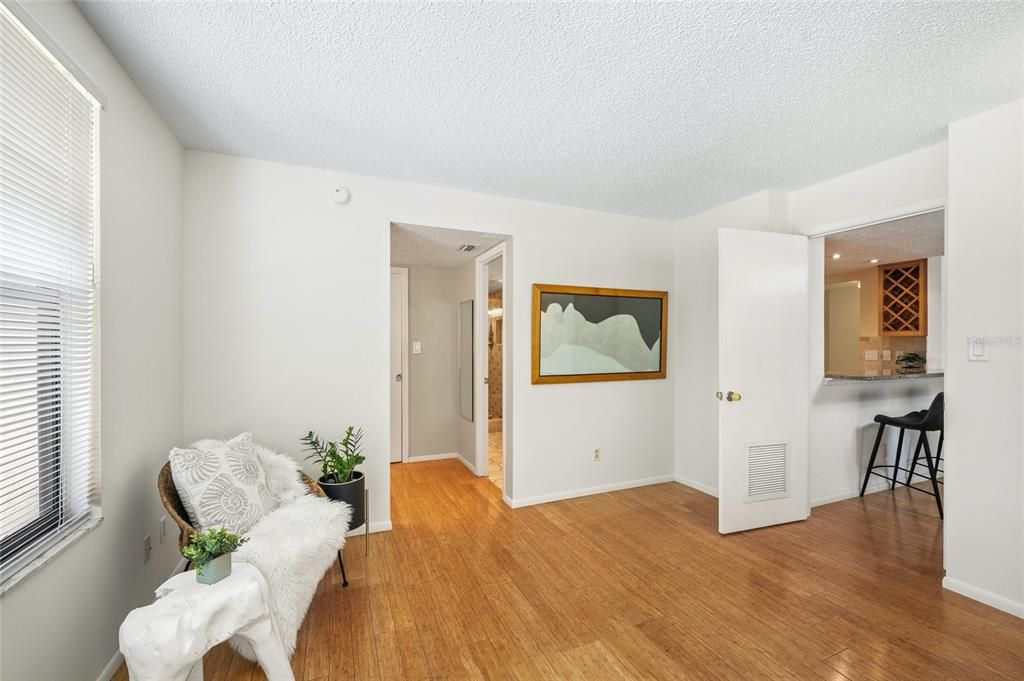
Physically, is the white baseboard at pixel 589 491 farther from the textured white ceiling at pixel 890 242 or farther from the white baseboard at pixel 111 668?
the textured white ceiling at pixel 890 242

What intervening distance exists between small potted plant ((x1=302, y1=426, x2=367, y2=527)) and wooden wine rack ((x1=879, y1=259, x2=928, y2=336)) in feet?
20.1

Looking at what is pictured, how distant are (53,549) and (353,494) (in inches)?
55.9

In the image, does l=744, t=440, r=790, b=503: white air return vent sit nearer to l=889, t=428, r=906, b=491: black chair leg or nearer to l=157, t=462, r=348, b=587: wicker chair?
l=889, t=428, r=906, b=491: black chair leg

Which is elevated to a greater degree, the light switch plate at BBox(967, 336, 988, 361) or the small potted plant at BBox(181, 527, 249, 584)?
the light switch plate at BBox(967, 336, 988, 361)

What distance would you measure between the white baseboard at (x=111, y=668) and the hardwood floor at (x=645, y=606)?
0.33 meters

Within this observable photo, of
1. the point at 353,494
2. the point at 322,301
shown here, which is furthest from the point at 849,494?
the point at 322,301

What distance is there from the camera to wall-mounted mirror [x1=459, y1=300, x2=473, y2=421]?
188 inches

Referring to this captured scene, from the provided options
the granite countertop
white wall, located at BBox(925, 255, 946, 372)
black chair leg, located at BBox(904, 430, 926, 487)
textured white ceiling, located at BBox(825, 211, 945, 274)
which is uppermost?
textured white ceiling, located at BBox(825, 211, 945, 274)

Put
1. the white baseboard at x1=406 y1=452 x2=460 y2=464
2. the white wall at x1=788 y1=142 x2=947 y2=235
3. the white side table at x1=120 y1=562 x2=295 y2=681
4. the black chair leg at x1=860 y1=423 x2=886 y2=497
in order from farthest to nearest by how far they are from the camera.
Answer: the white baseboard at x1=406 y1=452 x2=460 y2=464, the black chair leg at x1=860 y1=423 x2=886 y2=497, the white wall at x1=788 y1=142 x2=947 y2=235, the white side table at x1=120 y1=562 x2=295 y2=681

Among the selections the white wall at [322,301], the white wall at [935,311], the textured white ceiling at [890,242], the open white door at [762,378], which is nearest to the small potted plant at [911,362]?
the white wall at [935,311]

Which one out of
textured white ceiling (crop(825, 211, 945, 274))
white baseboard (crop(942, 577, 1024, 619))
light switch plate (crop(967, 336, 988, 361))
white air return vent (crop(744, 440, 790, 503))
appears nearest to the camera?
white baseboard (crop(942, 577, 1024, 619))

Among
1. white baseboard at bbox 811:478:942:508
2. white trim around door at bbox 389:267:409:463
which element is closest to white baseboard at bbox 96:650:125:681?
white trim around door at bbox 389:267:409:463

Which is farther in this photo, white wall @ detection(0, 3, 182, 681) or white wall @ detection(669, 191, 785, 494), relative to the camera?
white wall @ detection(669, 191, 785, 494)

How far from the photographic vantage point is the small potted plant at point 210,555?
160 centimetres
